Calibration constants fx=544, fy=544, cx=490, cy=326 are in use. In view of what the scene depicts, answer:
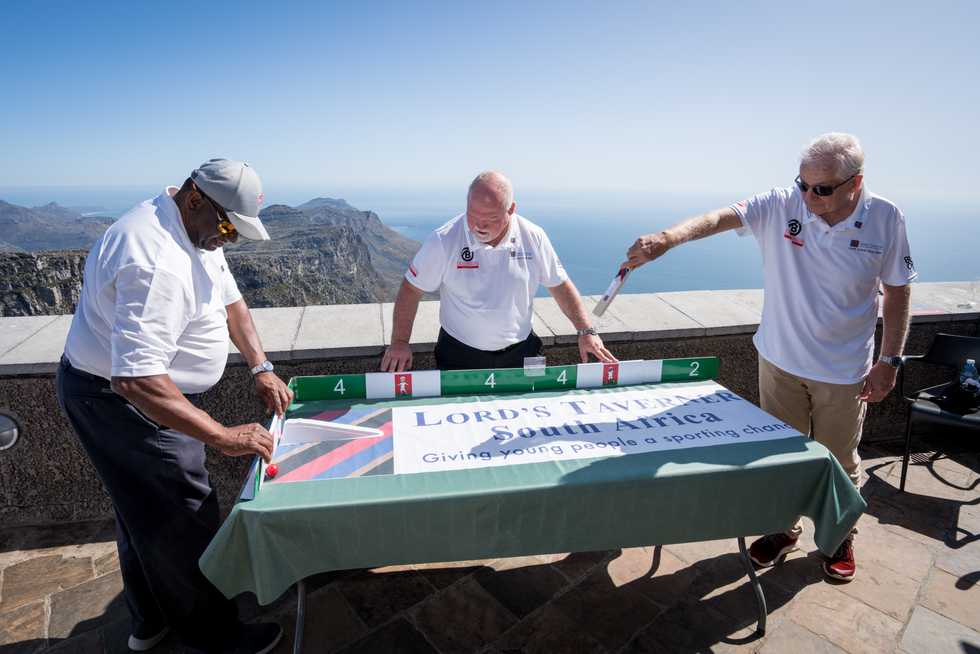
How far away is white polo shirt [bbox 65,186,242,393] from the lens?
5.51 feet

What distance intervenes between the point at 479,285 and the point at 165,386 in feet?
5.06

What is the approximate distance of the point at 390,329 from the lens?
336cm

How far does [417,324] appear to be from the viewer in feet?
11.3

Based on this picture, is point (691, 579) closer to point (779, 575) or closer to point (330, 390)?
point (779, 575)

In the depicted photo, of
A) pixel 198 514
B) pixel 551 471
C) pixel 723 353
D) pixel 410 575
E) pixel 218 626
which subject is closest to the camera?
pixel 551 471

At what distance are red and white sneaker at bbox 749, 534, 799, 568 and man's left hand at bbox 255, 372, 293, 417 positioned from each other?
2555mm

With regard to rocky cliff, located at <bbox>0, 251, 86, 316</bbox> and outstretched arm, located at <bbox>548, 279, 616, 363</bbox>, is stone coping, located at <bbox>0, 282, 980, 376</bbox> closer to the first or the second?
outstretched arm, located at <bbox>548, 279, 616, 363</bbox>

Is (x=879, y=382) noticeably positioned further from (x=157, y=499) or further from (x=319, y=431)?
(x=157, y=499)

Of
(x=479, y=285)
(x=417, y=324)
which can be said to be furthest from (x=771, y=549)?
(x=417, y=324)

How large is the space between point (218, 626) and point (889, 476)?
13.9ft

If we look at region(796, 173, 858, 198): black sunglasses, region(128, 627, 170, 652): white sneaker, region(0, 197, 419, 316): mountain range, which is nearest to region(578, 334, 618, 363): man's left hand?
region(796, 173, 858, 198): black sunglasses

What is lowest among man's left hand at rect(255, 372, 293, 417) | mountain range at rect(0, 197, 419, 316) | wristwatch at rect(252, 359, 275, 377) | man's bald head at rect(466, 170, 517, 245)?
mountain range at rect(0, 197, 419, 316)

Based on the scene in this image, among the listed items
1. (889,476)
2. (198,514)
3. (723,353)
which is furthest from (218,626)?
(889,476)

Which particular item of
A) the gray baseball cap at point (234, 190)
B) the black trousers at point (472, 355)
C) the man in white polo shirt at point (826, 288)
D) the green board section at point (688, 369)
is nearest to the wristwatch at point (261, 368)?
the gray baseball cap at point (234, 190)
